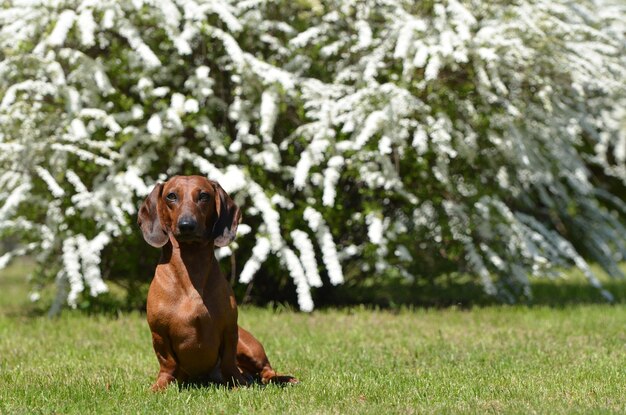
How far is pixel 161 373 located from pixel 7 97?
4012mm

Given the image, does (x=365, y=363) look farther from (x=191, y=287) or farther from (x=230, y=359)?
(x=191, y=287)

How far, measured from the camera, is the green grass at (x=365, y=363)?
15.9 feet

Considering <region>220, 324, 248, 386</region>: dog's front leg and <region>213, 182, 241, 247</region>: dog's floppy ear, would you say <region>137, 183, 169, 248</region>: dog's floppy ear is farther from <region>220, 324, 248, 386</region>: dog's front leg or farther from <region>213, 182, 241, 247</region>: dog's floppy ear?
<region>220, 324, 248, 386</region>: dog's front leg

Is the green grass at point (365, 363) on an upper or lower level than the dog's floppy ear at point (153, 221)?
lower

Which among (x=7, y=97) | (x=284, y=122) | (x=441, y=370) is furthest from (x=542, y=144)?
(x=7, y=97)

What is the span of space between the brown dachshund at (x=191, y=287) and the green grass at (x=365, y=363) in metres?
0.17

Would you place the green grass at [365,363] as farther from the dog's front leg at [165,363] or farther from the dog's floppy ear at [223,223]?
the dog's floppy ear at [223,223]

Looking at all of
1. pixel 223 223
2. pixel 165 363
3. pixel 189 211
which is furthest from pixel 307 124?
pixel 165 363

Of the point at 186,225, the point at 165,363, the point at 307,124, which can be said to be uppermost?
the point at 186,225

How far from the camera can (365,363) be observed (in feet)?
20.8

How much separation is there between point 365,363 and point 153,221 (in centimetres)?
187

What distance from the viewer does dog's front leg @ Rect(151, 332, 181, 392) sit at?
5184mm

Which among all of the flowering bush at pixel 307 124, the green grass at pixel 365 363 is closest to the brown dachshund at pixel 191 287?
the green grass at pixel 365 363

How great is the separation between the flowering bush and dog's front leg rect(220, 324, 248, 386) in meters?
3.01
